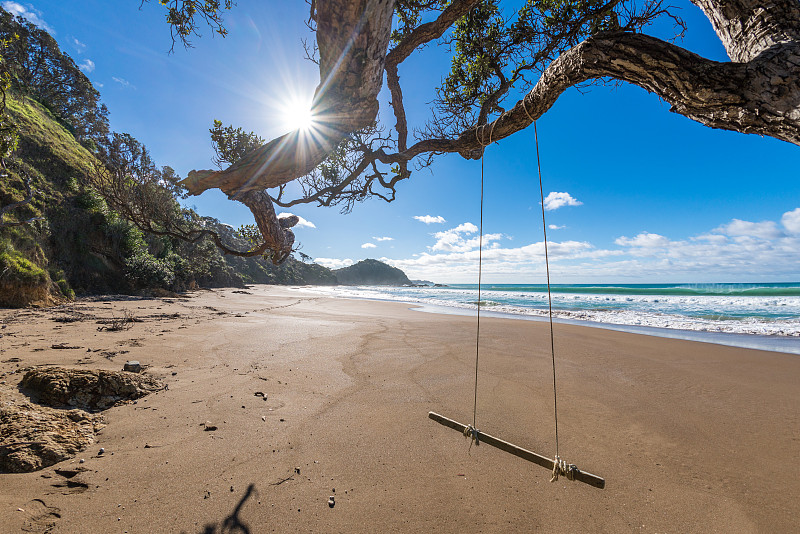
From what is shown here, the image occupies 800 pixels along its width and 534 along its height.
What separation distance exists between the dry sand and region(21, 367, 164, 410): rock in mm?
182

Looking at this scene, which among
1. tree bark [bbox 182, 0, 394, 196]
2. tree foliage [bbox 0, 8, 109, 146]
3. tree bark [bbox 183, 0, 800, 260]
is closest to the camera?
tree bark [bbox 183, 0, 800, 260]

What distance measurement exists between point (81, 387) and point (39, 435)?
853 mm

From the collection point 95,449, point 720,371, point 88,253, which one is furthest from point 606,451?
point 88,253

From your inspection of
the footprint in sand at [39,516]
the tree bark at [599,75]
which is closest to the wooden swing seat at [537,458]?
the tree bark at [599,75]

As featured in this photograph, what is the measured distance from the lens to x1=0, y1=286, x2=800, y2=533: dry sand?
1.82m

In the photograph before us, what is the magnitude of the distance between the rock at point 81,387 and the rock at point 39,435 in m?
0.25

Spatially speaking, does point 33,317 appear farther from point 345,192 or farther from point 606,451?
point 606,451

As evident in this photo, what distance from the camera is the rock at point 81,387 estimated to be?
8.57 feet

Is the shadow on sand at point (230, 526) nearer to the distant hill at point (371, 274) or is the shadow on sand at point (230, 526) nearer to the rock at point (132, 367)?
the rock at point (132, 367)

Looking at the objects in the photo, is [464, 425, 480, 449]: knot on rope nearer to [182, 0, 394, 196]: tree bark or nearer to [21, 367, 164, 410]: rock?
[21, 367, 164, 410]: rock

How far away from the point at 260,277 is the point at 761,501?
51.7 m

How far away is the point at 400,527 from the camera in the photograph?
5.86ft

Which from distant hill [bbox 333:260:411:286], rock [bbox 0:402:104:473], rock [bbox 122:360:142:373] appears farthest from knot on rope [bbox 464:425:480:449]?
distant hill [bbox 333:260:411:286]

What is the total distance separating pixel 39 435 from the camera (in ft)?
6.72
